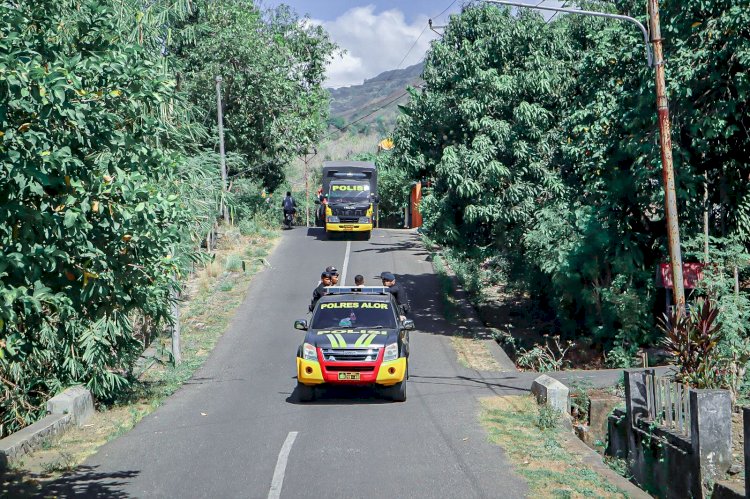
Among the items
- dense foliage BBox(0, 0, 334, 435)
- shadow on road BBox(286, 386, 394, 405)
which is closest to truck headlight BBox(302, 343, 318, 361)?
shadow on road BBox(286, 386, 394, 405)

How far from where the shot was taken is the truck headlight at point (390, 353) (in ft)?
49.7

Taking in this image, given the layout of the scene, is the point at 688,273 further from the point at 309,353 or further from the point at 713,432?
the point at 309,353

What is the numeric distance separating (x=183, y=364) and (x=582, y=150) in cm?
1154

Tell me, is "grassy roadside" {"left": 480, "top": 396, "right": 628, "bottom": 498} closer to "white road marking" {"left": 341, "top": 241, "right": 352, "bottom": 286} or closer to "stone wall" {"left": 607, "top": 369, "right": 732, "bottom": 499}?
"stone wall" {"left": 607, "top": 369, "right": 732, "bottom": 499}

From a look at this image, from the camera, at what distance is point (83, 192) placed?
8.86m

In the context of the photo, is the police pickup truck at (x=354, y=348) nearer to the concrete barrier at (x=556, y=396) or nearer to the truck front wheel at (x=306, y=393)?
the truck front wheel at (x=306, y=393)

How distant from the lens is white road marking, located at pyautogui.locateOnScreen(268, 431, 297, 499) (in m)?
9.95

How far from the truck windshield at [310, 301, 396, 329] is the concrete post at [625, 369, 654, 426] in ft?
14.7

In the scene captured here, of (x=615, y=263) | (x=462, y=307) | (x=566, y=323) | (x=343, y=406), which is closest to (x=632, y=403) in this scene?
(x=343, y=406)

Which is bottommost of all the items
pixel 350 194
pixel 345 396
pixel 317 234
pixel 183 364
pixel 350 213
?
pixel 345 396

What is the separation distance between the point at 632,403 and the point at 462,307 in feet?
50.1

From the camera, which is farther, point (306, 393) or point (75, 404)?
point (306, 393)

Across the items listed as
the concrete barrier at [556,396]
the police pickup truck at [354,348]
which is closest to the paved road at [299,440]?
the police pickup truck at [354,348]

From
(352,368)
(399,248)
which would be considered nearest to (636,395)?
(352,368)
